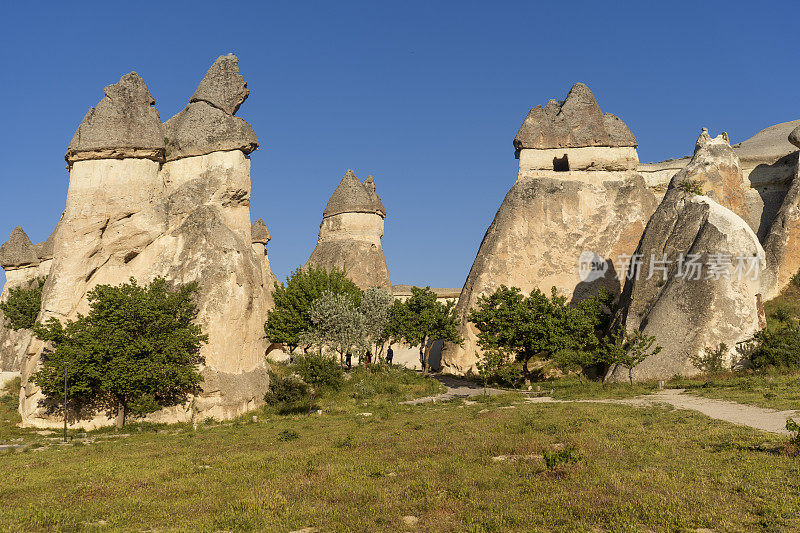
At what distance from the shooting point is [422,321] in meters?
36.3

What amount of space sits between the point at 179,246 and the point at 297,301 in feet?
30.0

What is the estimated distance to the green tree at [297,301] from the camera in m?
35.3

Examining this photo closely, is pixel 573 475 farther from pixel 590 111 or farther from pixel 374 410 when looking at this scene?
pixel 590 111

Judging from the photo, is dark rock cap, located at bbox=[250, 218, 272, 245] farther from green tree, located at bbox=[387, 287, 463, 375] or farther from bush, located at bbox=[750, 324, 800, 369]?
bush, located at bbox=[750, 324, 800, 369]

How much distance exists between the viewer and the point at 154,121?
99.1 feet

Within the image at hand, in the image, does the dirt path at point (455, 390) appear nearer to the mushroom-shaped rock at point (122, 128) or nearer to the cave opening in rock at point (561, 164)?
the cave opening in rock at point (561, 164)

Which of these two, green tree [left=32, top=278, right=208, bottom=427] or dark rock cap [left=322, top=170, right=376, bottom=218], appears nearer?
green tree [left=32, top=278, right=208, bottom=427]

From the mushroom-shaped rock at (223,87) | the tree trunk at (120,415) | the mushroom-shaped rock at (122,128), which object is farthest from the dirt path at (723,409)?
the mushroom-shaped rock at (223,87)

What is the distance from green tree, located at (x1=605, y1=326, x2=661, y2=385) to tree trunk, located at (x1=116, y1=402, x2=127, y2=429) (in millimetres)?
20702

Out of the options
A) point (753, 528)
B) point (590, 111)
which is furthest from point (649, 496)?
point (590, 111)

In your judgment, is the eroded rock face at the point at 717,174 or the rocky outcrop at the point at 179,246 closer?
the rocky outcrop at the point at 179,246

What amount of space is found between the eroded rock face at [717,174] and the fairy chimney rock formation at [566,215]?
17.4 feet

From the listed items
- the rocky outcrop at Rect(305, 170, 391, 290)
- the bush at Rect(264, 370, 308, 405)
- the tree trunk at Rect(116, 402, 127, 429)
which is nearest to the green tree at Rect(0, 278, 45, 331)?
the rocky outcrop at Rect(305, 170, 391, 290)

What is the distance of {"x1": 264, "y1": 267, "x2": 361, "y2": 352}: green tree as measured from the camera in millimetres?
35344
